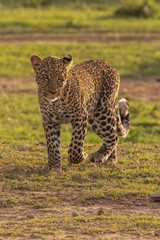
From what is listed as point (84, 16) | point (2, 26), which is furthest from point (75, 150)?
point (84, 16)

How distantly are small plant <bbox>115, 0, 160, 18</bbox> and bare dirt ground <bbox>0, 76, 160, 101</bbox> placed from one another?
9.81 meters

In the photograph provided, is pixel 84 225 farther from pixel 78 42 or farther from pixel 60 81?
pixel 78 42

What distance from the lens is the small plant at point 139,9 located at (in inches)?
1103

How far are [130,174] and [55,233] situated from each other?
2.59m

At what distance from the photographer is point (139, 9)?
28.0m

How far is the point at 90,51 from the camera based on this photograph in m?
20.7

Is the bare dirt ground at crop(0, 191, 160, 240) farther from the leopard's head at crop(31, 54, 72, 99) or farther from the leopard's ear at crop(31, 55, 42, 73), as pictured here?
the leopard's ear at crop(31, 55, 42, 73)

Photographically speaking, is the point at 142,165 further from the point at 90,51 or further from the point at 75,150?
the point at 90,51

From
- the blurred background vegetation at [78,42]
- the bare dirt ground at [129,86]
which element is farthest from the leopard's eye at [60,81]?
the bare dirt ground at [129,86]

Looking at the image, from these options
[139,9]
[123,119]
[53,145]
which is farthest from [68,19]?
[53,145]

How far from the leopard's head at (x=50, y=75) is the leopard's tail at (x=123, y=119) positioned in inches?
66.4

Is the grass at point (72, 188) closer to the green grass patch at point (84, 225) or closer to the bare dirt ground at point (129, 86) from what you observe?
the green grass patch at point (84, 225)

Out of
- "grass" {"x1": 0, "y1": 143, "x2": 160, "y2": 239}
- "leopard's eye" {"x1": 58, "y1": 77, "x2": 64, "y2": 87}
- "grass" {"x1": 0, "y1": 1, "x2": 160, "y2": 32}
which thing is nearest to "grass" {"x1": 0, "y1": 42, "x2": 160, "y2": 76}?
"grass" {"x1": 0, "y1": 1, "x2": 160, "y2": 32}

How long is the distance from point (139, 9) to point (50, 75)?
806 inches
